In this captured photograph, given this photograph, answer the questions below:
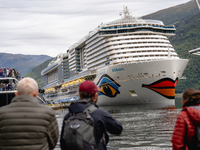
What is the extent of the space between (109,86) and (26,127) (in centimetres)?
3753

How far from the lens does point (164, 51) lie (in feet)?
142

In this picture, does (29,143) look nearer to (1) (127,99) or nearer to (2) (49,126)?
(2) (49,126)

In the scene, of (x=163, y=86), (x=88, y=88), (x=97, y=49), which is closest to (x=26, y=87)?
(x=88, y=88)

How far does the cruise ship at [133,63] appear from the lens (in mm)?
36750

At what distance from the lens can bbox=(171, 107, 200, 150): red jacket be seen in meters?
3.91

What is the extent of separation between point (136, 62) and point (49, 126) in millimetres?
33630

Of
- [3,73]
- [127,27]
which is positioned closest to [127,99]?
[127,27]

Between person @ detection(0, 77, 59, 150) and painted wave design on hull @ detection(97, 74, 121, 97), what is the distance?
35.7m

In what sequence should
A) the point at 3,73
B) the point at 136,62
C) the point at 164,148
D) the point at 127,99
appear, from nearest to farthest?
the point at 164,148 → the point at 3,73 → the point at 136,62 → the point at 127,99

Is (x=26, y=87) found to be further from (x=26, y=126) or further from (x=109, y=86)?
(x=109, y=86)

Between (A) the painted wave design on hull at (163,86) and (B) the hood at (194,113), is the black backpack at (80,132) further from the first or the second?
(A) the painted wave design on hull at (163,86)

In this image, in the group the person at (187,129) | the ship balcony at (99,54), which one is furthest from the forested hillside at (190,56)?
the person at (187,129)

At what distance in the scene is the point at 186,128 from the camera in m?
3.94

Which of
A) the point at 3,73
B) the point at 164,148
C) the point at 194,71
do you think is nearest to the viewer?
the point at 164,148
